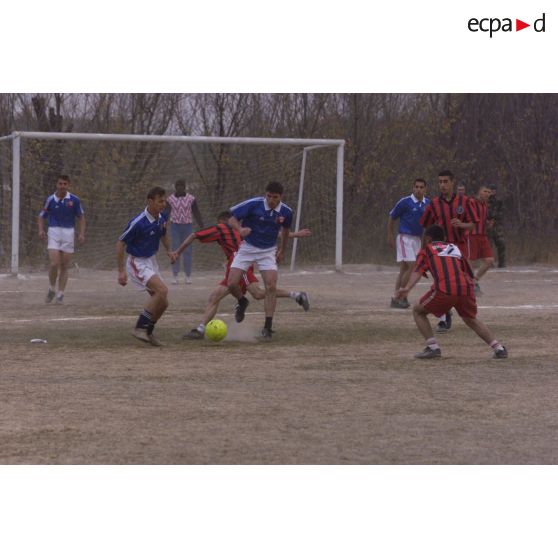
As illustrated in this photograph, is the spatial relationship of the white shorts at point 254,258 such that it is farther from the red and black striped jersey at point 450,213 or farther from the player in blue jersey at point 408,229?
the player in blue jersey at point 408,229

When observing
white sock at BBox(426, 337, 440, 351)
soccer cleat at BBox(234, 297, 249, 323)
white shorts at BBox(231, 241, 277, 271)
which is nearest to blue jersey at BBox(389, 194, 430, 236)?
soccer cleat at BBox(234, 297, 249, 323)

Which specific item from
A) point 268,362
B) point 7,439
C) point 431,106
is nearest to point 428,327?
point 268,362

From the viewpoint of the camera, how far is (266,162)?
25672 mm

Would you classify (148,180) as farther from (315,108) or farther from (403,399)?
(403,399)

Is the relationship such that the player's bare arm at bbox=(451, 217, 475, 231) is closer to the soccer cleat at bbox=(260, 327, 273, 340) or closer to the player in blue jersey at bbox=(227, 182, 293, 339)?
the player in blue jersey at bbox=(227, 182, 293, 339)

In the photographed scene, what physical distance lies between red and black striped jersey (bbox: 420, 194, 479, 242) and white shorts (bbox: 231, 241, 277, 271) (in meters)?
2.00

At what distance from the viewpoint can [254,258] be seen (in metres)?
13.3

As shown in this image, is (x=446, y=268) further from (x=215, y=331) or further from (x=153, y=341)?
(x=153, y=341)

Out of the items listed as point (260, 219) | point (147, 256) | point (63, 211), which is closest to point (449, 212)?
point (260, 219)

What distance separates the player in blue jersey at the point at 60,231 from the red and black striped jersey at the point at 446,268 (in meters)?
6.93

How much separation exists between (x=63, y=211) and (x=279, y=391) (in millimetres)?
8748

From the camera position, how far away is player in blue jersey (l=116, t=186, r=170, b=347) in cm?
1227

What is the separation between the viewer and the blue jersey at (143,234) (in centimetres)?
1239

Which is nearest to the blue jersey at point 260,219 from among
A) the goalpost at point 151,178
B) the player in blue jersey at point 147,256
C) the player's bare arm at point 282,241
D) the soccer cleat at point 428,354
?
the player's bare arm at point 282,241
